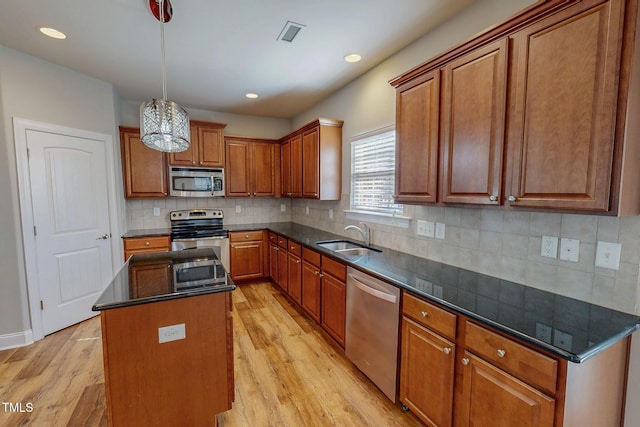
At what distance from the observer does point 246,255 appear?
440 centimetres

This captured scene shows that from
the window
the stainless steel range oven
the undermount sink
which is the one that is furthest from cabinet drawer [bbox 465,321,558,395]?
the stainless steel range oven

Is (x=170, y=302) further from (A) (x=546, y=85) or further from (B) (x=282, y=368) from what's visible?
(A) (x=546, y=85)

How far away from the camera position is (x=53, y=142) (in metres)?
2.98

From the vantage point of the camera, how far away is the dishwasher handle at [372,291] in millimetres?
1867

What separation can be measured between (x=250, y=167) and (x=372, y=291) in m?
3.30

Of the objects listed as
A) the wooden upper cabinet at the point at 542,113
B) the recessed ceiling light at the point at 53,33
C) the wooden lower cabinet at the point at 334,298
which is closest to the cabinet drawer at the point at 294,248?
the wooden lower cabinet at the point at 334,298

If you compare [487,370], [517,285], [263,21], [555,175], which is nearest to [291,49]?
[263,21]

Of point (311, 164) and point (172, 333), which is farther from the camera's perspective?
point (311, 164)

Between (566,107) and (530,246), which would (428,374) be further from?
(566,107)

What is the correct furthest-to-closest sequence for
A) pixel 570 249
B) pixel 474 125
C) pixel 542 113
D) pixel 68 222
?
pixel 68 222 < pixel 474 125 < pixel 570 249 < pixel 542 113

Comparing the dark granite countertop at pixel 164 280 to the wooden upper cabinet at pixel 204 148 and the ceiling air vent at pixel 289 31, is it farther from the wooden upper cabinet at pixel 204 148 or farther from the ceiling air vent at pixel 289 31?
the wooden upper cabinet at pixel 204 148

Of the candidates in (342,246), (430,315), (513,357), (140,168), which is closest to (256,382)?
(430,315)

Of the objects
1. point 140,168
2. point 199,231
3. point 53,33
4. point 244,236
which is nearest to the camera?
point 53,33

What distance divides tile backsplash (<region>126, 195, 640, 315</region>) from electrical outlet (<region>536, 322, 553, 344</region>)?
0.45m
